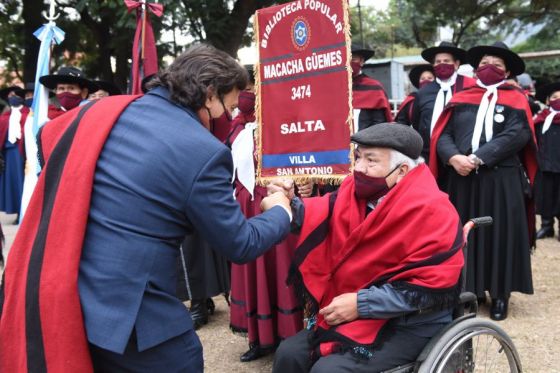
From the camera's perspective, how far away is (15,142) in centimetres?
1012

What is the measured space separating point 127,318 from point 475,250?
11.5 ft

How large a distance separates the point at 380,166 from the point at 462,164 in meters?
2.10

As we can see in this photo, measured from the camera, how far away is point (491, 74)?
461cm

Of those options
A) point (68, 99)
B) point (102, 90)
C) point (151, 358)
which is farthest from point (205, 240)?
point (102, 90)

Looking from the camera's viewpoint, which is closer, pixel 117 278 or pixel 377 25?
pixel 117 278

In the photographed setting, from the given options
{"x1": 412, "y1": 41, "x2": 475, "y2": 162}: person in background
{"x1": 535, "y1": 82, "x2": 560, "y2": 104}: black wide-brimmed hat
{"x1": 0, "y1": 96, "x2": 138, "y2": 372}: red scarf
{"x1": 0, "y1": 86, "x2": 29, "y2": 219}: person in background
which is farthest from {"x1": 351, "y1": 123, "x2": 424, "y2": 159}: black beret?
{"x1": 0, "y1": 86, "x2": 29, "y2": 219}: person in background

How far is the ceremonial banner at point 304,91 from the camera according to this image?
10.4 ft

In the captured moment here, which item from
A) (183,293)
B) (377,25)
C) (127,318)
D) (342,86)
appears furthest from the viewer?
(377,25)

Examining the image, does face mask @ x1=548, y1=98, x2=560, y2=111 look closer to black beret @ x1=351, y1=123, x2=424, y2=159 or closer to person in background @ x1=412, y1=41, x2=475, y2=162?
person in background @ x1=412, y1=41, x2=475, y2=162

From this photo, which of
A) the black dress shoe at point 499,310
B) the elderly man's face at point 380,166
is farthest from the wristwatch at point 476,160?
the elderly man's face at point 380,166

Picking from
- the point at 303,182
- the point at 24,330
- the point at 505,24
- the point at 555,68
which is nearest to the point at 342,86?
the point at 303,182

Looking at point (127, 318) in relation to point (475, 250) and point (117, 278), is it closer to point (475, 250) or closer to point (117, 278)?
point (117, 278)

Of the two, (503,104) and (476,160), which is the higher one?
(503,104)

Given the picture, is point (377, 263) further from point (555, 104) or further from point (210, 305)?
point (555, 104)
